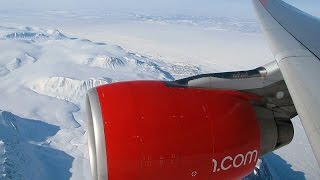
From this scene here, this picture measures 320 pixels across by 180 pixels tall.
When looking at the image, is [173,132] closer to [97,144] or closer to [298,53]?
[97,144]

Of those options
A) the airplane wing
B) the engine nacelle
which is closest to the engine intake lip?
the engine nacelle

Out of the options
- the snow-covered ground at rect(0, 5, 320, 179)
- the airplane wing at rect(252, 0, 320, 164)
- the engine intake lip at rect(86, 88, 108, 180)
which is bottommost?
the snow-covered ground at rect(0, 5, 320, 179)

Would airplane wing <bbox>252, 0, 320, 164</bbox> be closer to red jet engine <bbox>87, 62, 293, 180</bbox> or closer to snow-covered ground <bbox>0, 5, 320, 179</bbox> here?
red jet engine <bbox>87, 62, 293, 180</bbox>

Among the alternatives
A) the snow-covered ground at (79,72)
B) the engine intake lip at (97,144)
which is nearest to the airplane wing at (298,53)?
the engine intake lip at (97,144)

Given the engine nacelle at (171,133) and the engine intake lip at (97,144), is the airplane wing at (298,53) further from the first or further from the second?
the engine intake lip at (97,144)

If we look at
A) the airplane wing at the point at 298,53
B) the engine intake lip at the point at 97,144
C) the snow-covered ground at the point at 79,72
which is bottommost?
the snow-covered ground at the point at 79,72

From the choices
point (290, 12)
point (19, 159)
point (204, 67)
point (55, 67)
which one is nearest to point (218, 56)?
point (204, 67)

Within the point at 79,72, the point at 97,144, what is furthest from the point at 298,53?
the point at 79,72
